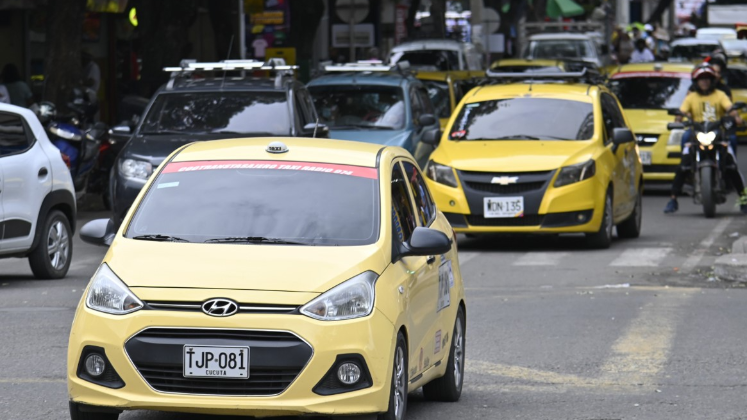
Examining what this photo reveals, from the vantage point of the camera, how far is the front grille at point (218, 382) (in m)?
6.38

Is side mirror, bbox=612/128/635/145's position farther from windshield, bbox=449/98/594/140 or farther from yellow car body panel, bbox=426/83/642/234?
windshield, bbox=449/98/594/140

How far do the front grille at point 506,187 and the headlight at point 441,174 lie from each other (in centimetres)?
21

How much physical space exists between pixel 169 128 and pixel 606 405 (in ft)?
28.8

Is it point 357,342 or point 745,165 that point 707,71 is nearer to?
point 745,165

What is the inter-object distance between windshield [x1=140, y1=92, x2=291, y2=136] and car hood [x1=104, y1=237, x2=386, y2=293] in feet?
29.2

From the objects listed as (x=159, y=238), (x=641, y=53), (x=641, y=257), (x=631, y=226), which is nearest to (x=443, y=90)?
(x=631, y=226)

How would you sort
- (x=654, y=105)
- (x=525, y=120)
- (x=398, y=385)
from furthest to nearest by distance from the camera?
(x=654, y=105) < (x=525, y=120) < (x=398, y=385)

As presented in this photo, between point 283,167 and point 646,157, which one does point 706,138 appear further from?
point 283,167

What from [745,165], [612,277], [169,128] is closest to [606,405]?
[612,277]

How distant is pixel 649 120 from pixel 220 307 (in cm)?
1806

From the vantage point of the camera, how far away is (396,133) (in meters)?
19.7

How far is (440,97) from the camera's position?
2444 centimetres

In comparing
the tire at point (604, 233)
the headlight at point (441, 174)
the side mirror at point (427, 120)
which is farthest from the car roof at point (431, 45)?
the tire at point (604, 233)

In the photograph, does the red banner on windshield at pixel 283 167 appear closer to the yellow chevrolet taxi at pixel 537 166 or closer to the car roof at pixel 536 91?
the yellow chevrolet taxi at pixel 537 166
